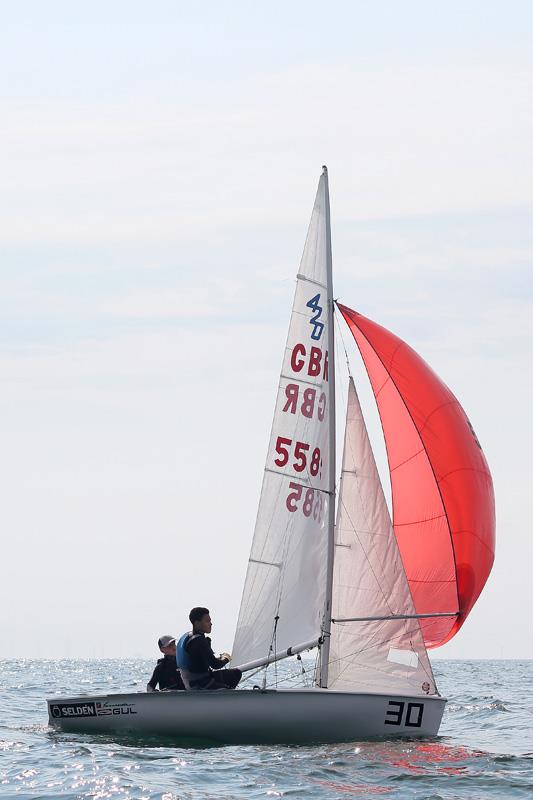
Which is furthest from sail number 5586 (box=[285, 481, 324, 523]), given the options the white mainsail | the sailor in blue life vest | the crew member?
the crew member

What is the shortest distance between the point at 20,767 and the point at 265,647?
3.44 metres

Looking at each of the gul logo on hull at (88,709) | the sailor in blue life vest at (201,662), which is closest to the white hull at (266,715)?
the gul logo on hull at (88,709)

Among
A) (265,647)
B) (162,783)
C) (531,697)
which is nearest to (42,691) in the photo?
(531,697)

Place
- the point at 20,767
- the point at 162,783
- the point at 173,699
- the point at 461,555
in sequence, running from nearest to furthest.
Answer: the point at 162,783, the point at 20,767, the point at 173,699, the point at 461,555

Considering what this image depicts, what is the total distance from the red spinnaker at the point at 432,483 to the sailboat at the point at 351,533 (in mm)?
17

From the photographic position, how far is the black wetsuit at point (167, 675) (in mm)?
16938

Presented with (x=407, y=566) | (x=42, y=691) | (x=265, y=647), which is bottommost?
(x=42, y=691)

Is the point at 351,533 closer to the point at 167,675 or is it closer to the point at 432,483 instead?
the point at 432,483

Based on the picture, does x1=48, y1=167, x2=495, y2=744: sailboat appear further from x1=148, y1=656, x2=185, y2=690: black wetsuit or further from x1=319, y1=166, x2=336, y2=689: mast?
x1=148, y1=656, x2=185, y2=690: black wetsuit

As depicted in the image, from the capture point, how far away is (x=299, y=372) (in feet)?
54.3

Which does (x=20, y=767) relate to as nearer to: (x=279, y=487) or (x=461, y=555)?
(x=279, y=487)

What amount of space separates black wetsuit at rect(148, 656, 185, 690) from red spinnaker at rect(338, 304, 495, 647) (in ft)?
10.4

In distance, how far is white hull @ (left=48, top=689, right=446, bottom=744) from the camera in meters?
15.3

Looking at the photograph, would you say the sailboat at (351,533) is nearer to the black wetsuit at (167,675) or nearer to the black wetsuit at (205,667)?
the black wetsuit at (205,667)
